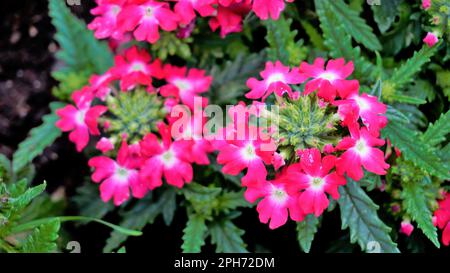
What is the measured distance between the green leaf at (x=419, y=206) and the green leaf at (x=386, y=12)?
576 millimetres

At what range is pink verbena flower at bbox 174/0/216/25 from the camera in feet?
6.68

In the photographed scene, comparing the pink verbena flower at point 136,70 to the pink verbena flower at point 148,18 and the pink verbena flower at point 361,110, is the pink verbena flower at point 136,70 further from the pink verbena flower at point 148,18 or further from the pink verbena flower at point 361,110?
the pink verbena flower at point 361,110

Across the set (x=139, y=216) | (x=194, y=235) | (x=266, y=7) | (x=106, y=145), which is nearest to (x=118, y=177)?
(x=106, y=145)

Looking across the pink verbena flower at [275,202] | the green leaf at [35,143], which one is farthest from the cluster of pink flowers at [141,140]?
the pink verbena flower at [275,202]

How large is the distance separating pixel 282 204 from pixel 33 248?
798 mm

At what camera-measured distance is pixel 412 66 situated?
2.04m

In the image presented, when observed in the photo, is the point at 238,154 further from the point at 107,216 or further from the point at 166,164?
the point at 107,216

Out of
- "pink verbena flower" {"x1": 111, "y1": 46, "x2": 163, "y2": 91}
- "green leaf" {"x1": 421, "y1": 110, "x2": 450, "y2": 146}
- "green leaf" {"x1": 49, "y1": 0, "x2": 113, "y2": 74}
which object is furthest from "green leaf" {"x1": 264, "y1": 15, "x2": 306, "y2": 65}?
"green leaf" {"x1": 49, "y1": 0, "x2": 113, "y2": 74}

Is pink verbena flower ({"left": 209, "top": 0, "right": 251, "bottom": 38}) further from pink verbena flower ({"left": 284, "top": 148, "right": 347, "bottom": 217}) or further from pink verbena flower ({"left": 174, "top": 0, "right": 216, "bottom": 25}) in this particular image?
pink verbena flower ({"left": 284, "top": 148, "right": 347, "bottom": 217})

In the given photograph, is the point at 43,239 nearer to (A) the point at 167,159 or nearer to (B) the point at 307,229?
(A) the point at 167,159

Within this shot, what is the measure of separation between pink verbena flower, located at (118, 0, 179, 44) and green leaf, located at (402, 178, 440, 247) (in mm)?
956

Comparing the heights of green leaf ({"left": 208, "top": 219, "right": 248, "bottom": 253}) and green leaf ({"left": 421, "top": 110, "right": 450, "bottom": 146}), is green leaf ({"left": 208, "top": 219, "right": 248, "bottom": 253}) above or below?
below
